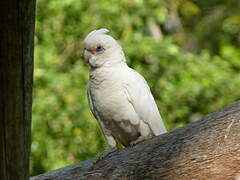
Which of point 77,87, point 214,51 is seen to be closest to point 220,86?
point 77,87

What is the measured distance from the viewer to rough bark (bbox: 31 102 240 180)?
7.09 ft

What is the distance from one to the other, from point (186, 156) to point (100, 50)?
2.94 feet

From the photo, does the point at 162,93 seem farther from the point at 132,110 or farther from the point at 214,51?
the point at 214,51

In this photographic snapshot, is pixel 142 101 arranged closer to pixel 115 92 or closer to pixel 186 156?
pixel 115 92

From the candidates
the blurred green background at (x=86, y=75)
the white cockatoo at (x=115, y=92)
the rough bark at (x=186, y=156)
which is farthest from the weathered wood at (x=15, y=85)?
the blurred green background at (x=86, y=75)

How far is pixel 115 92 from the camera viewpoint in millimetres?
2969

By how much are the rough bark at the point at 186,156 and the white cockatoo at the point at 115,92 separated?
1.57 feet

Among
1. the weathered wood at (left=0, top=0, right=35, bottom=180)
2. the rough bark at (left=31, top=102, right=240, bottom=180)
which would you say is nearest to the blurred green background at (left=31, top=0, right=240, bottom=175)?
the rough bark at (left=31, top=102, right=240, bottom=180)

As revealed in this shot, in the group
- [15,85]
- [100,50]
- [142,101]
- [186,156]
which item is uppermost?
[100,50]

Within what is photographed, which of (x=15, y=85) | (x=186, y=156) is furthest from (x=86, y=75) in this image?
(x=15, y=85)

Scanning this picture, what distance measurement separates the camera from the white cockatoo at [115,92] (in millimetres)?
2959

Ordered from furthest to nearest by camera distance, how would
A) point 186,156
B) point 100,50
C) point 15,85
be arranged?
point 100,50
point 186,156
point 15,85

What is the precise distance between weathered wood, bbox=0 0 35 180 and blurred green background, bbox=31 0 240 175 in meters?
2.45

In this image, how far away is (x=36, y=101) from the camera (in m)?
4.68
